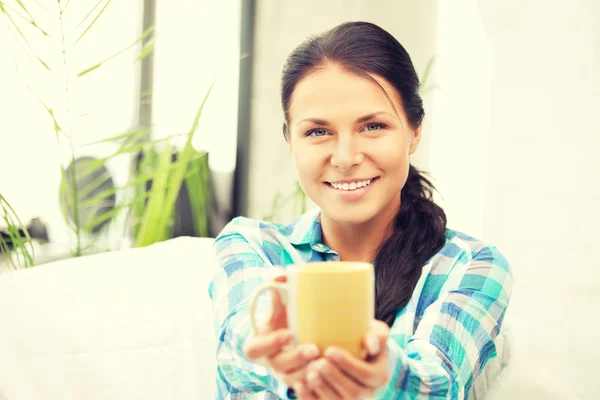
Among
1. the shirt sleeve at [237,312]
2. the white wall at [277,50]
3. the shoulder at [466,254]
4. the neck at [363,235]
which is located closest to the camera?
the shirt sleeve at [237,312]

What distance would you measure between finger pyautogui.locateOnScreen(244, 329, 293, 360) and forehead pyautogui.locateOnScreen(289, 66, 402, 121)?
20.2 inches

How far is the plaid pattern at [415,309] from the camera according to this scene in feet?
2.94

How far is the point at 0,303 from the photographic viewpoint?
1374mm

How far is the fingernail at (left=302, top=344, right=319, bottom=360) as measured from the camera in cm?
68

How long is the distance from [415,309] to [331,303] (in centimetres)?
51

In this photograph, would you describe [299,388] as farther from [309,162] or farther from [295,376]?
[309,162]

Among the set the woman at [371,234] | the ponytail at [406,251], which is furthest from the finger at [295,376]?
the ponytail at [406,251]

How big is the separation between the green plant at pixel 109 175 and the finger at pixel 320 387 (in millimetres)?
1002

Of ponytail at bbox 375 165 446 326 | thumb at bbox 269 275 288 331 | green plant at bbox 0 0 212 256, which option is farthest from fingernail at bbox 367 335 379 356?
green plant at bbox 0 0 212 256

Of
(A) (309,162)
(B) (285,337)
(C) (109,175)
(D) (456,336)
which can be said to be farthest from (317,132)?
(C) (109,175)

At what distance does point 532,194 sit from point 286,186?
1.19 meters

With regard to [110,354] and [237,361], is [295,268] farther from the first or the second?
[110,354]

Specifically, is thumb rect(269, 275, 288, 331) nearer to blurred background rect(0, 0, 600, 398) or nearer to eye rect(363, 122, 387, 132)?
eye rect(363, 122, 387, 132)

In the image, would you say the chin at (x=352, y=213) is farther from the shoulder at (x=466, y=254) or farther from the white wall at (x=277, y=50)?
the white wall at (x=277, y=50)
